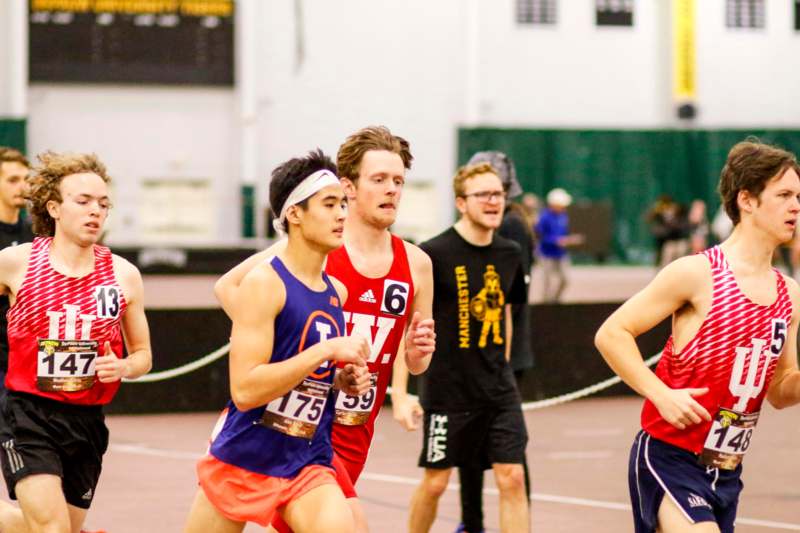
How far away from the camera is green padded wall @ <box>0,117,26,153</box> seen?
32969mm

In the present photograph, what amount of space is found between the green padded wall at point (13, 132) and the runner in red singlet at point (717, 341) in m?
29.8

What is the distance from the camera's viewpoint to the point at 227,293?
5242 millimetres

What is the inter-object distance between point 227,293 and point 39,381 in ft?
2.95

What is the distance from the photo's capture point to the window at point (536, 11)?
1432 inches

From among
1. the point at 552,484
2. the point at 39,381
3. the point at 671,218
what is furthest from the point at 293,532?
the point at 671,218

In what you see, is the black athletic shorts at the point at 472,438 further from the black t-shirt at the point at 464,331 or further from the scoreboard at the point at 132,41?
the scoreboard at the point at 132,41

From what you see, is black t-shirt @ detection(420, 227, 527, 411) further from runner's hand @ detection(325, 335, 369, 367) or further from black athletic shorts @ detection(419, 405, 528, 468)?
runner's hand @ detection(325, 335, 369, 367)

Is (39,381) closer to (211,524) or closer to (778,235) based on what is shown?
(211,524)

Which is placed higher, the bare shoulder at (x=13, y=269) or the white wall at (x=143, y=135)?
the white wall at (x=143, y=135)

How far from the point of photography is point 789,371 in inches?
198

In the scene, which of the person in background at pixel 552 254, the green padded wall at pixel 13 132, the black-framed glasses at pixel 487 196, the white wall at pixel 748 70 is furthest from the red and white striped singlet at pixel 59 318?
the white wall at pixel 748 70

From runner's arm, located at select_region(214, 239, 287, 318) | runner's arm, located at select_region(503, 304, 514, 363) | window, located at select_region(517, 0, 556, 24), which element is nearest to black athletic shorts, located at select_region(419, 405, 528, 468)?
runner's arm, located at select_region(503, 304, 514, 363)

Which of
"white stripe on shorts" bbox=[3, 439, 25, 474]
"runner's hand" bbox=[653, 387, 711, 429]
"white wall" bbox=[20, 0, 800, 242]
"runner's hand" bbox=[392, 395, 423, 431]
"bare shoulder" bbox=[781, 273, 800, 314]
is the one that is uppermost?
"white wall" bbox=[20, 0, 800, 242]

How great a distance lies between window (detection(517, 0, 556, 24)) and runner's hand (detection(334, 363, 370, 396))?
32.5 metres
